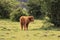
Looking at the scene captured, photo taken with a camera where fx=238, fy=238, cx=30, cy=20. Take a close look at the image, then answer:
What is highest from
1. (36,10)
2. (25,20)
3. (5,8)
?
(25,20)

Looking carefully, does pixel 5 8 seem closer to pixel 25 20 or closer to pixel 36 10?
pixel 36 10

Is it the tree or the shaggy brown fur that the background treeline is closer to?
the tree

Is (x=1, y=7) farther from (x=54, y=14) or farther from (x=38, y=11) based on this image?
(x=54, y=14)

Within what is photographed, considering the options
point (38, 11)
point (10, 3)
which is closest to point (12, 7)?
point (10, 3)

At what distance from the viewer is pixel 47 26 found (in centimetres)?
2119

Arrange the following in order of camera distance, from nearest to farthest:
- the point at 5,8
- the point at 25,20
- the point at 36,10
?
the point at 25,20 → the point at 5,8 → the point at 36,10

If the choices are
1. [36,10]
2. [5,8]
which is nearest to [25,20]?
[5,8]

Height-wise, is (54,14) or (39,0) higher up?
(39,0)

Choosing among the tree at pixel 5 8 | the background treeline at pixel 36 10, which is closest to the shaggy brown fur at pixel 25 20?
the background treeline at pixel 36 10

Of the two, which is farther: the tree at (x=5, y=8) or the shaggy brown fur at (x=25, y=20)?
the tree at (x=5, y=8)

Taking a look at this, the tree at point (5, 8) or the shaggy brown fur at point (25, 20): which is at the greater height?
the shaggy brown fur at point (25, 20)

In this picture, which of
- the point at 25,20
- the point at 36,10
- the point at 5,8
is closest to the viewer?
the point at 25,20

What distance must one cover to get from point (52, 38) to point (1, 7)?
28024mm

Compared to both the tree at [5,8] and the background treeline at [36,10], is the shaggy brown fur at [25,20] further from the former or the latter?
the tree at [5,8]
